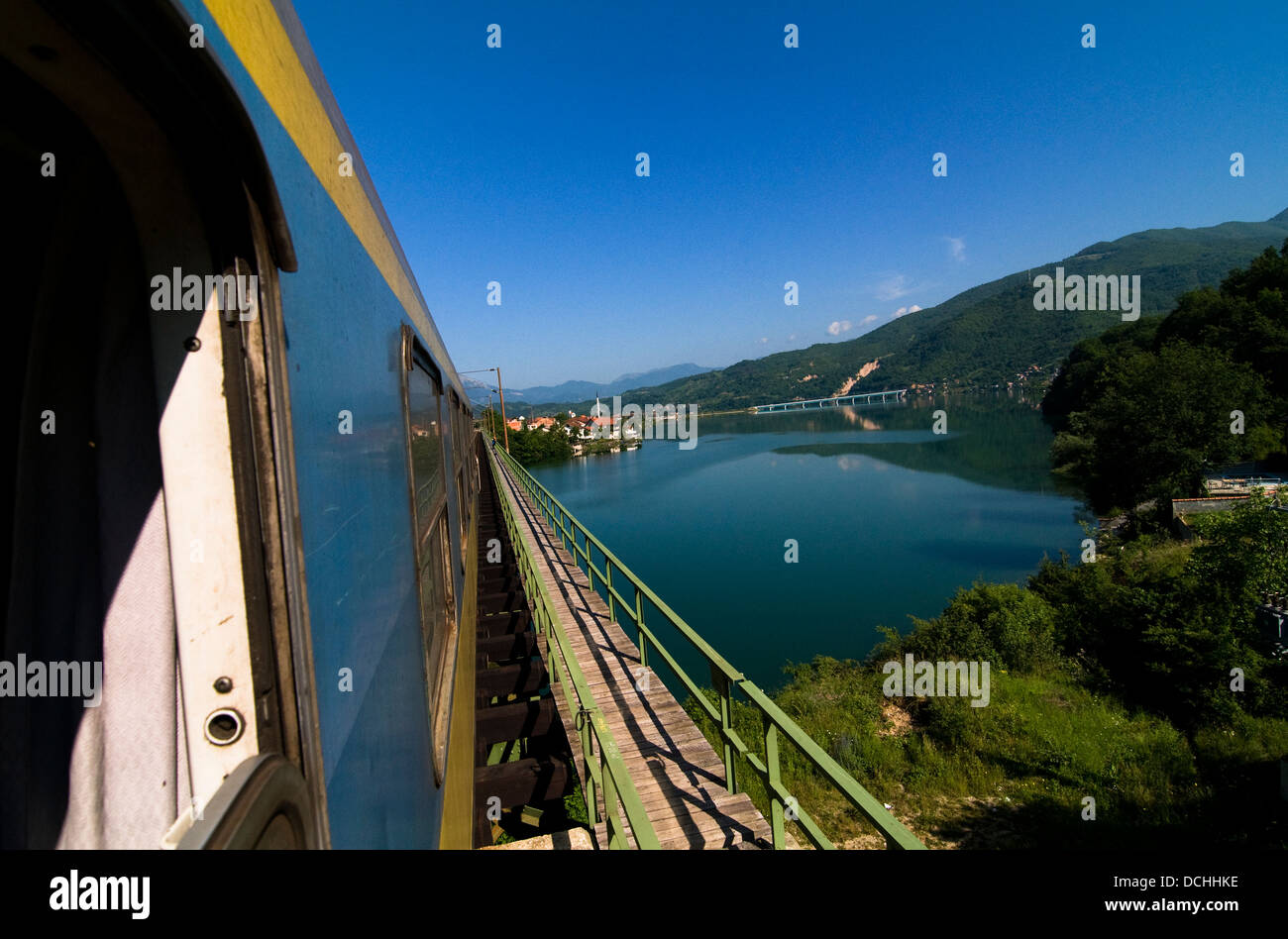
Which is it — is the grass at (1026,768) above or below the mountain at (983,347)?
below

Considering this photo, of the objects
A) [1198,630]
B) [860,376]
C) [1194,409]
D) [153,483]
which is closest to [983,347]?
[860,376]

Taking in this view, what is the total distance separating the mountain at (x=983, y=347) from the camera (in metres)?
112

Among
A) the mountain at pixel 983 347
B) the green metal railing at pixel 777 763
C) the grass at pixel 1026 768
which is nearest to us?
the green metal railing at pixel 777 763

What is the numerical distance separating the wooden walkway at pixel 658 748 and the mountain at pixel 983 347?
390 feet

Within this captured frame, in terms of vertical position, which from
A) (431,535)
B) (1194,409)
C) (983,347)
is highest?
(983,347)

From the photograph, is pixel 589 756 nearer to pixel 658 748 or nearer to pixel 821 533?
pixel 658 748

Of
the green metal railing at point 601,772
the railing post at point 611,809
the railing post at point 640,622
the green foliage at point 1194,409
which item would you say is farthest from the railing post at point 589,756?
the green foliage at point 1194,409

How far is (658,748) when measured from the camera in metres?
3.94

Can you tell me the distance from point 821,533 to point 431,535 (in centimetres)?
2615

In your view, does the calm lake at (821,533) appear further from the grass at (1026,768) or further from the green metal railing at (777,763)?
the green metal railing at (777,763)

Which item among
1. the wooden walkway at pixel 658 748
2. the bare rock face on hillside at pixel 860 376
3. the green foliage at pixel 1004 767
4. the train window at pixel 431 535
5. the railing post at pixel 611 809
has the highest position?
the bare rock face on hillside at pixel 860 376

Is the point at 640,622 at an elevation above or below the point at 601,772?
above
